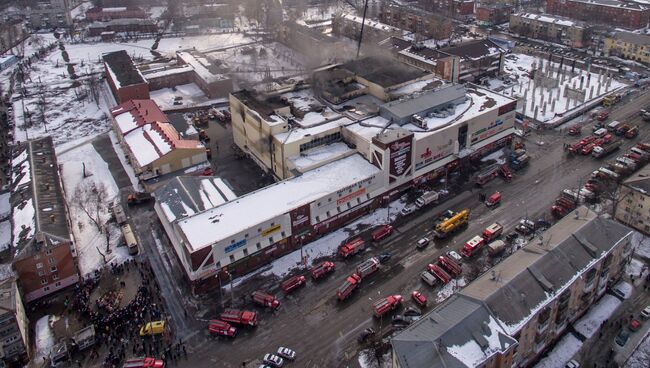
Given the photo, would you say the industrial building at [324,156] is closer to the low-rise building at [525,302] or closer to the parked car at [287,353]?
the parked car at [287,353]

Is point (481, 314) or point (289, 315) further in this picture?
point (289, 315)

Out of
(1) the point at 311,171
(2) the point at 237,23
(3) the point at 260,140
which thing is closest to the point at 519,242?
(1) the point at 311,171

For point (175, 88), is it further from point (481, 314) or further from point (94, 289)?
point (481, 314)

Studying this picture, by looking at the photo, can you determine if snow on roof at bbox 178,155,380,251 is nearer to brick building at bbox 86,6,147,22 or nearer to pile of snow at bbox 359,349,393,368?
pile of snow at bbox 359,349,393,368

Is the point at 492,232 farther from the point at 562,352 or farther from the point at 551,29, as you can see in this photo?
the point at 551,29

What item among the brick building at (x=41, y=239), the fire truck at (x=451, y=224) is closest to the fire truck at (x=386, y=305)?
the fire truck at (x=451, y=224)

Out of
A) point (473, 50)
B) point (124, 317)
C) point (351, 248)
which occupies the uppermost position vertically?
point (473, 50)

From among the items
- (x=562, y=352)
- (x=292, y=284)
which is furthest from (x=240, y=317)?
(x=562, y=352)
